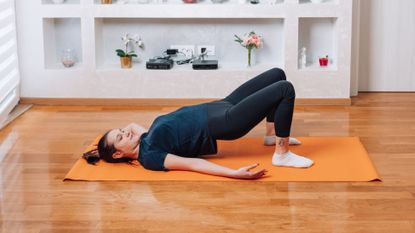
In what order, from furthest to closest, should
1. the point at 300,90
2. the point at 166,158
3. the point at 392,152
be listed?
the point at 300,90 < the point at 392,152 < the point at 166,158

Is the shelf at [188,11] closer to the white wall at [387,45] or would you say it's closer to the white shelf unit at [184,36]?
the white shelf unit at [184,36]

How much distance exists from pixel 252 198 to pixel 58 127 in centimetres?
187

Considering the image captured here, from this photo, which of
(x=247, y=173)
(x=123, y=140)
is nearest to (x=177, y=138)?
(x=123, y=140)

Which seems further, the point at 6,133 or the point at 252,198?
the point at 6,133

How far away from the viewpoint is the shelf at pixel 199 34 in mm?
5547

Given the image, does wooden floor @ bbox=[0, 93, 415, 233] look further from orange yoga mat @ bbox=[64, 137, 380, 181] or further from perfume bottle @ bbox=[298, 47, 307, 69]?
perfume bottle @ bbox=[298, 47, 307, 69]

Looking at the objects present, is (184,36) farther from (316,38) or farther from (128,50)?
(316,38)

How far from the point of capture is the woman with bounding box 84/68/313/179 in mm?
3547

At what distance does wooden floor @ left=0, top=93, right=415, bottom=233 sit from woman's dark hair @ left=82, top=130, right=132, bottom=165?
14 cm

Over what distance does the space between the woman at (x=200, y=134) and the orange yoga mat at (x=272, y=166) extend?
0.16 ft

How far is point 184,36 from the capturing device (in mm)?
5566

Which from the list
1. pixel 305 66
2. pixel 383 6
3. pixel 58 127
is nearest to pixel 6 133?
pixel 58 127

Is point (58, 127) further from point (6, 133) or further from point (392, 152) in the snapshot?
point (392, 152)

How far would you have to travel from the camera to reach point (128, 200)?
3230 millimetres
